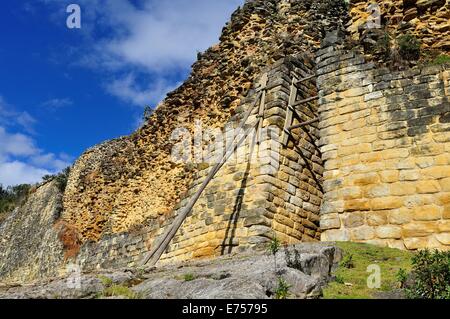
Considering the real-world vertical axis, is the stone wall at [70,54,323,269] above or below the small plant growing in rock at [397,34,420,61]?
below

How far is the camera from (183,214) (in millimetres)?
9195

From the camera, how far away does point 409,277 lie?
582 cm

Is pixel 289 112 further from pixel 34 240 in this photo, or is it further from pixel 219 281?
pixel 34 240

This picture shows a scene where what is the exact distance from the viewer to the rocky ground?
519 cm

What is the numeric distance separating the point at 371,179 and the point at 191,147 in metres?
7.33

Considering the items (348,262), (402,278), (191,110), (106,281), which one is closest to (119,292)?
(106,281)

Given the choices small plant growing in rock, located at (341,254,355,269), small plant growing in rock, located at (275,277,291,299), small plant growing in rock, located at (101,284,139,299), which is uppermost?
small plant growing in rock, located at (341,254,355,269)

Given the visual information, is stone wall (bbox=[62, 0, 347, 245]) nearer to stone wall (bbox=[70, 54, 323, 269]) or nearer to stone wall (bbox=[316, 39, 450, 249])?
stone wall (bbox=[70, 54, 323, 269])

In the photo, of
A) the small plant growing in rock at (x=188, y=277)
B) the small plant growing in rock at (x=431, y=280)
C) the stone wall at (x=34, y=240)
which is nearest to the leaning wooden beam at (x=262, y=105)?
the small plant growing in rock at (x=188, y=277)

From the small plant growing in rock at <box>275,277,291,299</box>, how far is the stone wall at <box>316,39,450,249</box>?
345cm

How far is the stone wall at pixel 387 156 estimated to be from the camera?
8.02m

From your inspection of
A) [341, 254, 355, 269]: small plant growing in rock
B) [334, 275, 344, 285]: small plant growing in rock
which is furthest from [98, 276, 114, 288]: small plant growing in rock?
[341, 254, 355, 269]: small plant growing in rock

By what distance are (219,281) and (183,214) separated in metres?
3.76

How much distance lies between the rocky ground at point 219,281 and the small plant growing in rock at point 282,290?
0.02 meters
